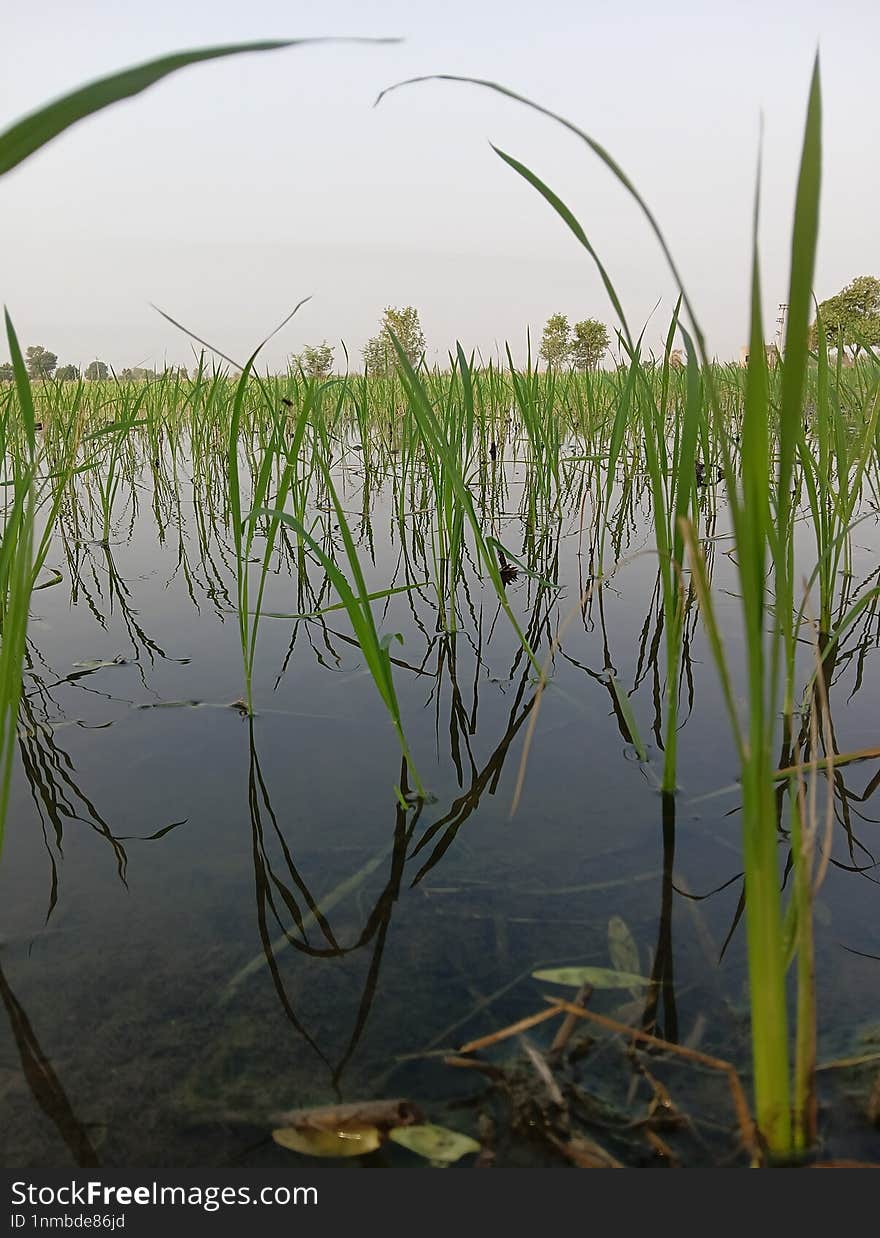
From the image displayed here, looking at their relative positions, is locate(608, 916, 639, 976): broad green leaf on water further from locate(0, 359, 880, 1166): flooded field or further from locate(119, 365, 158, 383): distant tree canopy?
locate(119, 365, 158, 383): distant tree canopy

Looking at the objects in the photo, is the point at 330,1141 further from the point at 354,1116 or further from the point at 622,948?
the point at 622,948

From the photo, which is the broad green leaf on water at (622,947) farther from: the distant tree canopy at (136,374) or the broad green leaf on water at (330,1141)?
the distant tree canopy at (136,374)

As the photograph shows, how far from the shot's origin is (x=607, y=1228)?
0.57 m

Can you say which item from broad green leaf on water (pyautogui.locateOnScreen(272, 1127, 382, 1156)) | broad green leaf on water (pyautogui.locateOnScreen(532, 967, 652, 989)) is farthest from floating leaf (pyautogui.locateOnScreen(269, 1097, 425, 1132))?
broad green leaf on water (pyautogui.locateOnScreen(532, 967, 652, 989))

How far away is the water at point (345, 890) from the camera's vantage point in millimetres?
690

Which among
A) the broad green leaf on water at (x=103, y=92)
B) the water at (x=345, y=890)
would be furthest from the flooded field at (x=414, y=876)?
the broad green leaf on water at (x=103, y=92)

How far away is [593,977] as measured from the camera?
79cm

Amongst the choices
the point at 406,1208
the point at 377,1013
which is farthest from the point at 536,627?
the point at 406,1208

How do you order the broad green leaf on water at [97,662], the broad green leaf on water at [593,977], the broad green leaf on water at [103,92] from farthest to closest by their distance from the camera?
the broad green leaf on water at [97,662], the broad green leaf on water at [593,977], the broad green leaf on water at [103,92]

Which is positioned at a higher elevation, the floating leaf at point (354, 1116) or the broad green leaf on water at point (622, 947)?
the broad green leaf on water at point (622, 947)

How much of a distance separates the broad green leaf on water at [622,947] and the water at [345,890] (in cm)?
1

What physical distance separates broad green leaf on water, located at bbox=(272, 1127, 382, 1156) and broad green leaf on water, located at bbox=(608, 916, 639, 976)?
0.29 meters

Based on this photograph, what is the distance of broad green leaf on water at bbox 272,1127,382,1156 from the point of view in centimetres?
62

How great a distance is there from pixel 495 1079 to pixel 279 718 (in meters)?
0.83
